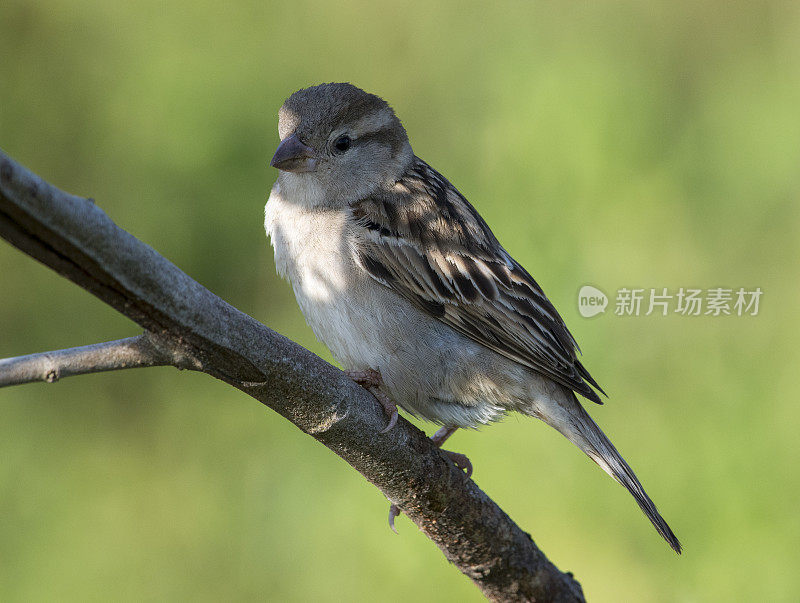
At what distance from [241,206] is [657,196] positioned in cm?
→ 207

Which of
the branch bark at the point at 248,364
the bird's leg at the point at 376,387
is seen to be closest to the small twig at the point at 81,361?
the branch bark at the point at 248,364

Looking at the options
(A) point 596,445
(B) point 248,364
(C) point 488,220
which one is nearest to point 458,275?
(A) point 596,445

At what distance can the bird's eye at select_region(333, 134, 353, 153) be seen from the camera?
3145 mm

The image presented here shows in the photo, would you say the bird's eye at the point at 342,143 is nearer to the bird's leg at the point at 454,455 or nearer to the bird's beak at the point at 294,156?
the bird's beak at the point at 294,156

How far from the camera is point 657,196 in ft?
14.9

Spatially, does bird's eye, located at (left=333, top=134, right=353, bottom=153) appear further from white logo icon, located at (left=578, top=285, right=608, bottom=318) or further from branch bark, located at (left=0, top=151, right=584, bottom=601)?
white logo icon, located at (left=578, top=285, right=608, bottom=318)

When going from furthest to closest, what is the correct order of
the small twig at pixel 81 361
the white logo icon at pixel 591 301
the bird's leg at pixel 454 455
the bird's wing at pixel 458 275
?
the white logo icon at pixel 591 301, the bird's wing at pixel 458 275, the bird's leg at pixel 454 455, the small twig at pixel 81 361

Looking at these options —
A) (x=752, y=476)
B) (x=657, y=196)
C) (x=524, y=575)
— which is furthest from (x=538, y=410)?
(x=657, y=196)

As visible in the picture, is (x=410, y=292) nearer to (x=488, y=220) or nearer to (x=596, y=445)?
(x=596, y=445)

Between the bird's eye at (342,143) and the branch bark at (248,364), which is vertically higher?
the bird's eye at (342,143)

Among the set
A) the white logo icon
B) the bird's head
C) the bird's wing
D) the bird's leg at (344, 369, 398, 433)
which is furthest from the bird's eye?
the white logo icon

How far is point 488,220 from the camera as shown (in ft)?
14.4

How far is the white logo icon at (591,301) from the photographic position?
4152 millimetres

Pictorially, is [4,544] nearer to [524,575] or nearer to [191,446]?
[191,446]
